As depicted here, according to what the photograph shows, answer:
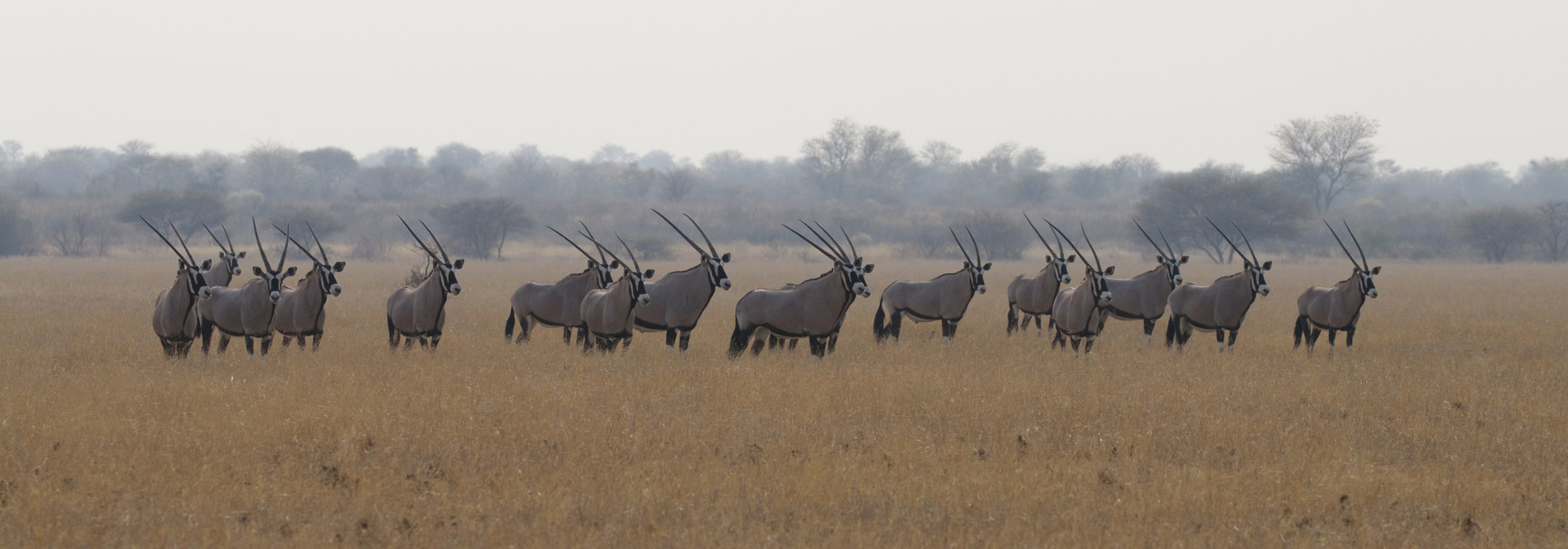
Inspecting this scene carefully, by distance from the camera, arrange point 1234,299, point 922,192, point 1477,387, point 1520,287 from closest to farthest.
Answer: point 1477,387, point 1234,299, point 1520,287, point 922,192

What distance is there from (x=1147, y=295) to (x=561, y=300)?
7770mm

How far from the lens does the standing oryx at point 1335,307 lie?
14.9m

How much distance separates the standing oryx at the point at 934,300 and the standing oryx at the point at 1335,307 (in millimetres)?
4098

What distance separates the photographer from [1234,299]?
Result: 1532 cm

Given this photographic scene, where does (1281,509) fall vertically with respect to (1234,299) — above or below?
below

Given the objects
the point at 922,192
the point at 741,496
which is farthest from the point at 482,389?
the point at 922,192

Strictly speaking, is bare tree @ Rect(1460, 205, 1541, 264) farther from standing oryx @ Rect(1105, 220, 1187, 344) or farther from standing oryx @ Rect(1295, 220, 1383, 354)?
standing oryx @ Rect(1105, 220, 1187, 344)

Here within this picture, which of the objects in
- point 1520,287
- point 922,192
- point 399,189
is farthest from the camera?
point 922,192

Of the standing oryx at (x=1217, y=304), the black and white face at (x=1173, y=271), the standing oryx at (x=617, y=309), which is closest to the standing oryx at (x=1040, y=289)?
the black and white face at (x=1173, y=271)

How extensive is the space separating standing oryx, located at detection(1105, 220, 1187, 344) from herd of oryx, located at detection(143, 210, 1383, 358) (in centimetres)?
2

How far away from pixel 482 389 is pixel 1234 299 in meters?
9.42

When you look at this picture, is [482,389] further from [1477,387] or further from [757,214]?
[757,214]

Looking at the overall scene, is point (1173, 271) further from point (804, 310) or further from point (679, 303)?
point (679, 303)

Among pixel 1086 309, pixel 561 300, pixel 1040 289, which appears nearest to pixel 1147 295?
pixel 1040 289
